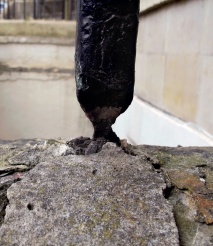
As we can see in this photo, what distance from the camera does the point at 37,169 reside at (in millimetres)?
1214

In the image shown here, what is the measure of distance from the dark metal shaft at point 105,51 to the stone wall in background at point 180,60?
0.98 meters

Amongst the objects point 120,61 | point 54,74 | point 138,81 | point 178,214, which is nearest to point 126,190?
point 178,214

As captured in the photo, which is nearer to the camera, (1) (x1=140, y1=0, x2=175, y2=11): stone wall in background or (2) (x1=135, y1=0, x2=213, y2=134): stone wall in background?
(2) (x1=135, y1=0, x2=213, y2=134): stone wall in background

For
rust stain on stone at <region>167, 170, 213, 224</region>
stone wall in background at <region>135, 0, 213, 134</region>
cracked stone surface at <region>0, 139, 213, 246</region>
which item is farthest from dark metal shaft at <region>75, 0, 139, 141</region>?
stone wall in background at <region>135, 0, 213, 134</region>

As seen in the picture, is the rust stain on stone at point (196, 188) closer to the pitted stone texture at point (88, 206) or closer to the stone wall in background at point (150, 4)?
the pitted stone texture at point (88, 206)

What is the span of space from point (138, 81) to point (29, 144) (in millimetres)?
2358

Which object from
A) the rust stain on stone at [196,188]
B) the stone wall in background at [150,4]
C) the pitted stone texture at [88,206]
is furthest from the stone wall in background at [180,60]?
the pitted stone texture at [88,206]

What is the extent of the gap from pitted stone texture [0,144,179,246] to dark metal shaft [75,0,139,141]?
8.7 inches

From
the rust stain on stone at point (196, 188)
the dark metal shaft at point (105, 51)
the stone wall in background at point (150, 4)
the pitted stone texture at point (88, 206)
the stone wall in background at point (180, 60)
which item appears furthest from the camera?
the stone wall in background at point (150, 4)

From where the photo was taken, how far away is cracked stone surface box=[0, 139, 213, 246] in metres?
0.98

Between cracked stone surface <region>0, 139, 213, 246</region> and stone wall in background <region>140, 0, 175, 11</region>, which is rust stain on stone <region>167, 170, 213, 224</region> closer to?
cracked stone surface <region>0, 139, 213, 246</region>

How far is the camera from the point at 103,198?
1080 millimetres

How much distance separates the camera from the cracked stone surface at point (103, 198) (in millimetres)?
977

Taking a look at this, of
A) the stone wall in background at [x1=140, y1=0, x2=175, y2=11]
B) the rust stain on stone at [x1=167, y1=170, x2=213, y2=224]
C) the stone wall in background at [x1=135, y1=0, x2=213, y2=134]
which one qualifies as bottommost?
the rust stain on stone at [x1=167, y1=170, x2=213, y2=224]
